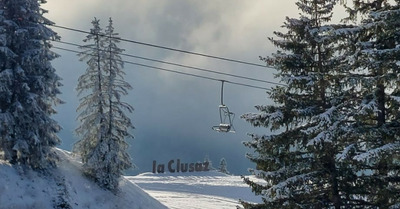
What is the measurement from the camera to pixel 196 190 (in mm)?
47781

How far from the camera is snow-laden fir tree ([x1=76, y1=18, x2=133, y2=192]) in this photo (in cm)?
2562

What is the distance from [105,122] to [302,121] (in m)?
17.1

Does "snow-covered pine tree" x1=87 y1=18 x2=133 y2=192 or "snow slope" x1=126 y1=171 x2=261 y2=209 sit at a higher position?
"snow-covered pine tree" x1=87 y1=18 x2=133 y2=192

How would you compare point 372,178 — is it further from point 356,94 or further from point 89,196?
point 89,196

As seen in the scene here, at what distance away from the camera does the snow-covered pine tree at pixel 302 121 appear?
1120cm

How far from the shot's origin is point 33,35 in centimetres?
2169

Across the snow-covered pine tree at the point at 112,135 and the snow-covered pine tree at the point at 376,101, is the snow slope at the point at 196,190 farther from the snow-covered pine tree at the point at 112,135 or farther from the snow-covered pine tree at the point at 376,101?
the snow-covered pine tree at the point at 376,101

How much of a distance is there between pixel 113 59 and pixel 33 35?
6.39 metres

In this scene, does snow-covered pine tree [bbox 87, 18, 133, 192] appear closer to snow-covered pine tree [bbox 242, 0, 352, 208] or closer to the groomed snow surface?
the groomed snow surface

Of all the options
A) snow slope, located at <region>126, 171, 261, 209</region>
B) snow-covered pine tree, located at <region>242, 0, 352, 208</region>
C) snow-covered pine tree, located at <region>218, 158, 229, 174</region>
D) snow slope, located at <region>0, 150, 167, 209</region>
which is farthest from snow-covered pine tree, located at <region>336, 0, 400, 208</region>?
snow-covered pine tree, located at <region>218, 158, 229, 174</region>

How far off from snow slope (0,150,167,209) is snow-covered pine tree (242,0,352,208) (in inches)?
464

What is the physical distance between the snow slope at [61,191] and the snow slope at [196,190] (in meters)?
6.77

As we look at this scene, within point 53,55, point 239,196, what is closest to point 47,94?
point 53,55

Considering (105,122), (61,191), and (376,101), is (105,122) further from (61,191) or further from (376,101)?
(376,101)
